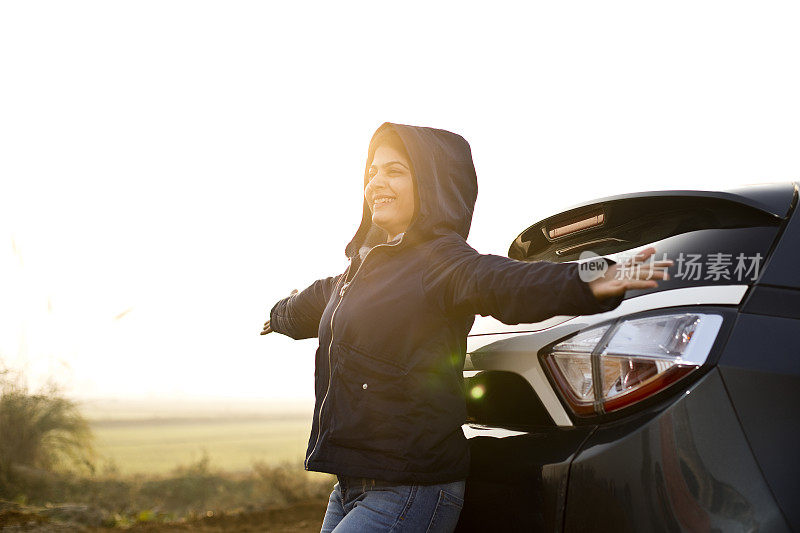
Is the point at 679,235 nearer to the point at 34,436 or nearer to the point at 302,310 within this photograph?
the point at 302,310

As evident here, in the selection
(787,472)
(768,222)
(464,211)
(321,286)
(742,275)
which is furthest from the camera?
(321,286)

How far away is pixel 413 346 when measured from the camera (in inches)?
76.7

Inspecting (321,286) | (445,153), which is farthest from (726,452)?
(321,286)

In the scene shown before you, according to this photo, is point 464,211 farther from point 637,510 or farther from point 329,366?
point 637,510

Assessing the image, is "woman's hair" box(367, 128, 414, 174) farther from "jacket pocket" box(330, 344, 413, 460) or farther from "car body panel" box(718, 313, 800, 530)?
"car body panel" box(718, 313, 800, 530)

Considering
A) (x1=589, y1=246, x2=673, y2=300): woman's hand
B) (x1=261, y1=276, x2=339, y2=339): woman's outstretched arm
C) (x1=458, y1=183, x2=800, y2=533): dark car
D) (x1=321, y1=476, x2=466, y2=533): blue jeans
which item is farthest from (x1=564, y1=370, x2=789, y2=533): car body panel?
(x1=261, y1=276, x2=339, y2=339): woman's outstretched arm

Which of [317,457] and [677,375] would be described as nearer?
[677,375]

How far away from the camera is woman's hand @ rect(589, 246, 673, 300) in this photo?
1.62 m

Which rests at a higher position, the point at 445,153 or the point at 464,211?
the point at 445,153

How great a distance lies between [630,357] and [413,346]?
1.88 feet

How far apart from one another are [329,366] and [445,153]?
2.78 ft

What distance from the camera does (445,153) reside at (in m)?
2.45

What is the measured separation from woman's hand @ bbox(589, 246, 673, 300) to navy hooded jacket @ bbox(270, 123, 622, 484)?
7 centimetres

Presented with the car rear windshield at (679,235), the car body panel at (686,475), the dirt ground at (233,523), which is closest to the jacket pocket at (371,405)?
the car body panel at (686,475)
